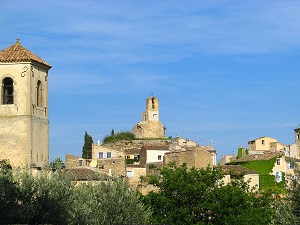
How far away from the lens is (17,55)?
45.2 m

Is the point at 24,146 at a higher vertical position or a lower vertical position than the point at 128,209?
higher

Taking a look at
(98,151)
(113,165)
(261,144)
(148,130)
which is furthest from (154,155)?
(148,130)

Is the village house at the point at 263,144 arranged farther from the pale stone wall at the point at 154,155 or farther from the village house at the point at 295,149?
the pale stone wall at the point at 154,155

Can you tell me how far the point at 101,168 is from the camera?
8388 cm

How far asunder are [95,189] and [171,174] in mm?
13366

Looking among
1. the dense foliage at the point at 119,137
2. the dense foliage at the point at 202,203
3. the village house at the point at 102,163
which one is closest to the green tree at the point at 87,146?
the dense foliage at the point at 119,137

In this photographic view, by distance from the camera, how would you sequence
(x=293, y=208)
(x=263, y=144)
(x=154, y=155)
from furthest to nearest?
(x=263, y=144), (x=154, y=155), (x=293, y=208)

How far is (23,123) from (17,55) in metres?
4.04

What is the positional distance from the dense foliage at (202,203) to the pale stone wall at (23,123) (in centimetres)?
835

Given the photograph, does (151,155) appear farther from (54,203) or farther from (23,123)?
(54,203)

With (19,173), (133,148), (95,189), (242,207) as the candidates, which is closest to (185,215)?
(242,207)

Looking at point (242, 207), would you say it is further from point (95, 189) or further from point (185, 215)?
point (95, 189)

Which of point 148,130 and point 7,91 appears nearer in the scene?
point 7,91

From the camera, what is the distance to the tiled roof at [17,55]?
44.8 meters
